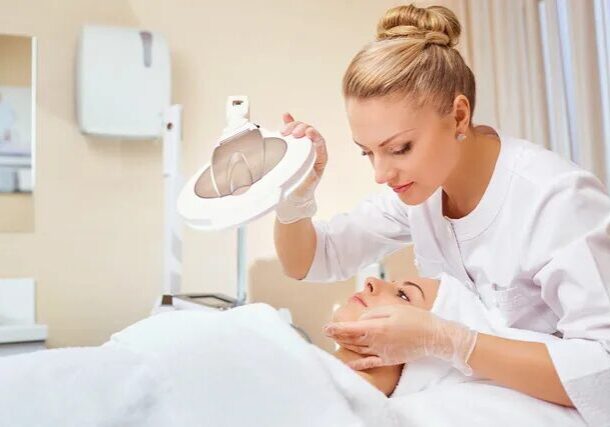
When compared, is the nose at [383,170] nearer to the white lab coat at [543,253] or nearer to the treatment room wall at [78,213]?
the white lab coat at [543,253]

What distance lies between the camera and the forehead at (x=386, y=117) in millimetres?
1167

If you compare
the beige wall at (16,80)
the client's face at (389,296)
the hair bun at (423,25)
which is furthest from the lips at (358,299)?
the beige wall at (16,80)

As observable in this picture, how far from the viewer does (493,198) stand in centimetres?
125

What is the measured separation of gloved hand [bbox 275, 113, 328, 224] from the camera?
123 centimetres

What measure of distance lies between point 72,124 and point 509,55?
4.70ft

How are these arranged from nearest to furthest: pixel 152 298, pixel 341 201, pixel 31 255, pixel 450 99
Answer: pixel 450 99 → pixel 31 255 → pixel 152 298 → pixel 341 201

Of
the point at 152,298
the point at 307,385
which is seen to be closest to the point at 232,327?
Result: the point at 307,385

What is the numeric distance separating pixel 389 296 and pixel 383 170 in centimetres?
25

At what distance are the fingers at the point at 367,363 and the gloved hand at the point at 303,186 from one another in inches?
12.3

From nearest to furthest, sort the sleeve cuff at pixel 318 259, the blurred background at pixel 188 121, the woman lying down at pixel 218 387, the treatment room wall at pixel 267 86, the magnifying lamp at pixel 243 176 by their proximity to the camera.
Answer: the woman lying down at pixel 218 387 < the magnifying lamp at pixel 243 176 < the sleeve cuff at pixel 318 259 < the blurred background at pixel 188 121 < the treatment room wall at pixel 267 86

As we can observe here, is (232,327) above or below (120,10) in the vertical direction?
below

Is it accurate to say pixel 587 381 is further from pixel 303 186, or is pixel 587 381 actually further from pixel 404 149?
pixel 303 186

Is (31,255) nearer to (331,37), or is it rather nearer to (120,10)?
(120,10)

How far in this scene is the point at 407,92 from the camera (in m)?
1.17
